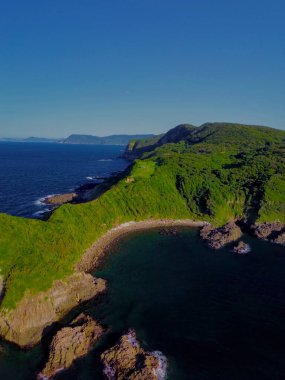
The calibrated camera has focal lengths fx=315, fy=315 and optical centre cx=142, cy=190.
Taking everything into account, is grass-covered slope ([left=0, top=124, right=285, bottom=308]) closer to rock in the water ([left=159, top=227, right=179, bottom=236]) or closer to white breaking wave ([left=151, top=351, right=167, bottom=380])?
rock in the water ([left=159, top=227, right=179, bottom=236])

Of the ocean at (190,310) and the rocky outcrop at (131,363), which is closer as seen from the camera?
the rocky outcrop at (131,363)

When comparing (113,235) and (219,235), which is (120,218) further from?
(219,235)

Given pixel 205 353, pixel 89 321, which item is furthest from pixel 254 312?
pixel 89 321

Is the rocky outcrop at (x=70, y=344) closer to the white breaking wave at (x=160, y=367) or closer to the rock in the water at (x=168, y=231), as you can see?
the white breaking wave at (x=160, y=367)

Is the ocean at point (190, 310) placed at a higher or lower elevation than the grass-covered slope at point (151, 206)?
lower

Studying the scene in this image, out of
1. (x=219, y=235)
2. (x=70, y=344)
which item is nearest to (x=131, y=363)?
(x=70, y=344)

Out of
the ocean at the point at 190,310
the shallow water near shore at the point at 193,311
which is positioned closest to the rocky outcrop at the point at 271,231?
the ocean at the point at 190,310

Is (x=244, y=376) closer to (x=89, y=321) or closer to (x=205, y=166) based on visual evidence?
(x=89, y=321)
